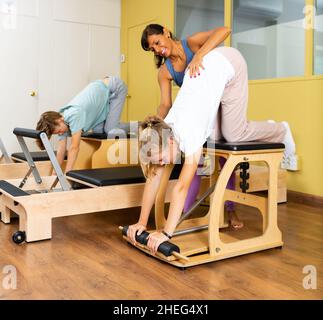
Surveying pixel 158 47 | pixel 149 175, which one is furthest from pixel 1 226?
pixel 158 47

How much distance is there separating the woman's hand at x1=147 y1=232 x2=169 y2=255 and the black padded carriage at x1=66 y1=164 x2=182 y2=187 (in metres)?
0.56

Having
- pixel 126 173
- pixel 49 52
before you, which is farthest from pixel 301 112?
pixel 49 52

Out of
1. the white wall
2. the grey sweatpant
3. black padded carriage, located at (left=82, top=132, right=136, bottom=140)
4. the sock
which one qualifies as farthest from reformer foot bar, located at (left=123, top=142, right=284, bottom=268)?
→ the white wall

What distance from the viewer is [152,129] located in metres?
1.99

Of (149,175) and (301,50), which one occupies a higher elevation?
(301,50)

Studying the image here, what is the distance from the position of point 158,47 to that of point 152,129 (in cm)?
53

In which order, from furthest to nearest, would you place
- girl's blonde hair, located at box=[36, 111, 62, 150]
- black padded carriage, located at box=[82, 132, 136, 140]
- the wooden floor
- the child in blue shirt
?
black padded carriage, located at box=[82, 132, 136, 140] < the child in blue shirt < girl's blonde hair, located at box=[36, 111, 62, 150] < the wooden floor

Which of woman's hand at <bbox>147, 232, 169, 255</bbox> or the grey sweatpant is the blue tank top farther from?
woman's hand at <bbox>147, 232, 169, 255</bbox>

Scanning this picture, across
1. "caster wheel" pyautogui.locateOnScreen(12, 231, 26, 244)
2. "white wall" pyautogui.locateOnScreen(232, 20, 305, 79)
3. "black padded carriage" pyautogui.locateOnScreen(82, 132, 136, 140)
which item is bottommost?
"caster wheel" pyautogui.locateOnScreen(12, 231, 26, 244)

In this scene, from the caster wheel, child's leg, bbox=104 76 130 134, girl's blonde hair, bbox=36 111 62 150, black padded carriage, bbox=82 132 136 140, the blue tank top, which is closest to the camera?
the caster wheel

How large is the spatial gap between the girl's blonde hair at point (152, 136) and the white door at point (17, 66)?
128 inches

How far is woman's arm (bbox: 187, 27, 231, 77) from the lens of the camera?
6.75 feet

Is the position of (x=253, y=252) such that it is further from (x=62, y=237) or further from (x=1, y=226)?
(x=1, y=226)
